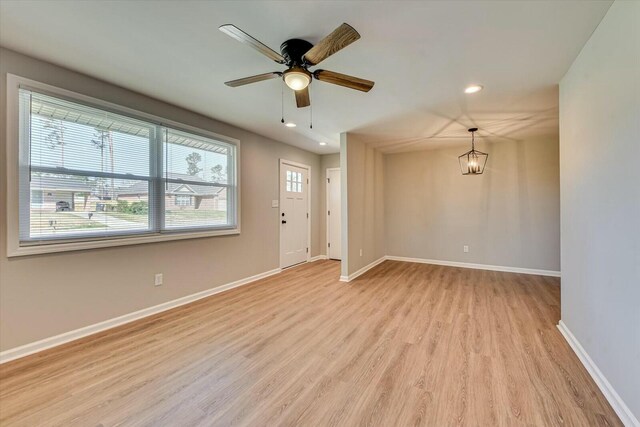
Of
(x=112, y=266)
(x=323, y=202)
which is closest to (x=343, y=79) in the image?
(x=112, y=266)

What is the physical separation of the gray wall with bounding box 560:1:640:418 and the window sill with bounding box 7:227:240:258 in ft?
12.8

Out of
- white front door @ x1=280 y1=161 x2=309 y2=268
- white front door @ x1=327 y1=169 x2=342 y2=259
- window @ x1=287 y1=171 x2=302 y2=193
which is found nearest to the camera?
white front door @ x1=280 y1=161 x2=309 y2=268

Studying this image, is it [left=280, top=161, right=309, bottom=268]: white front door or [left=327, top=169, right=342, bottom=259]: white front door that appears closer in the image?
[left=280, top=161, right=309, bottom=268]: white front door

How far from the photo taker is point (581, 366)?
1929 mm

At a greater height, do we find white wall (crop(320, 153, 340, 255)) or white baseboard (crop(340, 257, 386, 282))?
white wall (crop(320, 153, 340, 255))

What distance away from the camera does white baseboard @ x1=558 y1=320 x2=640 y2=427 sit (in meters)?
1.40

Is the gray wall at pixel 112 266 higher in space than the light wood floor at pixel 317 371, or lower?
higher

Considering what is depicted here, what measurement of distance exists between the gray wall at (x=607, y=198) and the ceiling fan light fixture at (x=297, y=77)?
1869mm

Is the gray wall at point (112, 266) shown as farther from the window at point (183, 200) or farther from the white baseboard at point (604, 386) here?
the white baseboard at point (604, 386)

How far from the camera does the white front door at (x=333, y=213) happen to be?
232 inches

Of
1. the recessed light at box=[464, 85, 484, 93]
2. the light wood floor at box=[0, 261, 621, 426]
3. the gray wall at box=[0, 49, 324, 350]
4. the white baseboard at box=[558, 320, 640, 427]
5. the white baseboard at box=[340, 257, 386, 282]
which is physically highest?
the recessed light at box=[464, 85, 484, 93]

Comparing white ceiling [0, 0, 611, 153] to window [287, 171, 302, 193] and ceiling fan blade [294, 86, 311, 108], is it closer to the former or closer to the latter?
ceiling fan blade [294, 86, 311, 108]

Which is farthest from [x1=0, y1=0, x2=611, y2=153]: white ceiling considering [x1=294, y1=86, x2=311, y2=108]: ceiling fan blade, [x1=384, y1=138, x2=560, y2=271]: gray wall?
[x1=384, y1=138, x2=560, y2=271]: gray wall

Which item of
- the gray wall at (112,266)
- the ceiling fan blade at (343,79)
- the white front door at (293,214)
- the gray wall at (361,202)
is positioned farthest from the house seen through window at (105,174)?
the ceiling fan blade at (343,79)
